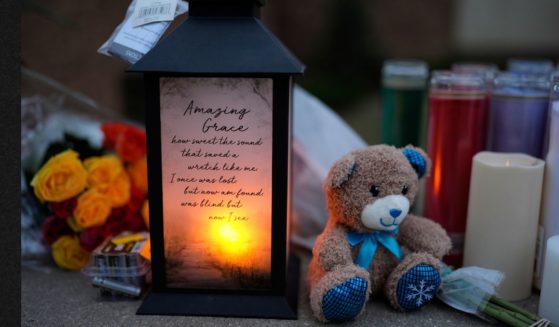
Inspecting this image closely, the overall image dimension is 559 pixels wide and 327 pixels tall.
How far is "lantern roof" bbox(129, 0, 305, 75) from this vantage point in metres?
→ 0.84

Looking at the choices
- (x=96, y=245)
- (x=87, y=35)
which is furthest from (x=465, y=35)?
(x=96, y=245)

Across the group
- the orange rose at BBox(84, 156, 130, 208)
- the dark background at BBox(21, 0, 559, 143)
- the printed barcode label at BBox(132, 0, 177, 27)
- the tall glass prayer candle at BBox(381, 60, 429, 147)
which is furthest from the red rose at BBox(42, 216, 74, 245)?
the dark background at BBox(21, 0, 559, 143)

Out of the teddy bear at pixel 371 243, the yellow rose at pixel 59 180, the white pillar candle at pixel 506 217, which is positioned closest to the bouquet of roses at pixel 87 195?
the yellow rose at pixel 59 180

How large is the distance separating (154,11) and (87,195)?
41 cm

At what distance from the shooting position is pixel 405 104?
4.74 feet

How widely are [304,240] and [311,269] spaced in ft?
1.01

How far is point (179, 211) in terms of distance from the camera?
3.05 feet

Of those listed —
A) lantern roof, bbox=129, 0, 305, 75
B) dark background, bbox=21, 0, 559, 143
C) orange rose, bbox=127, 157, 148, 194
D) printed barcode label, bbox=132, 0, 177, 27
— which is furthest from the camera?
dark background, bbox=21, 0, 559, 143

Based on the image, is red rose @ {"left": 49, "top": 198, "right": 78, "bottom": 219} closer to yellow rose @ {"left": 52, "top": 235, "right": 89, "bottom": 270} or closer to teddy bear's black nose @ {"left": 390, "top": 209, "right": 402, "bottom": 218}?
yellow rose @ {"left": 52, "top": 235, "right": 89, "bottom": 270}

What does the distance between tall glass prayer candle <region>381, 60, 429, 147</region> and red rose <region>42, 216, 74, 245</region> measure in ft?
2.71

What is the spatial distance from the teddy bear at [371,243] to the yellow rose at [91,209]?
46 centimetres

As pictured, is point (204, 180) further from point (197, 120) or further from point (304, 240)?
point (304, 240)

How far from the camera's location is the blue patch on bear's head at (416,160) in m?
0.96

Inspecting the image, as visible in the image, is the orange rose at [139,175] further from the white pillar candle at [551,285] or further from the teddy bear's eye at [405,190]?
the white pillar candle at [551,285]
